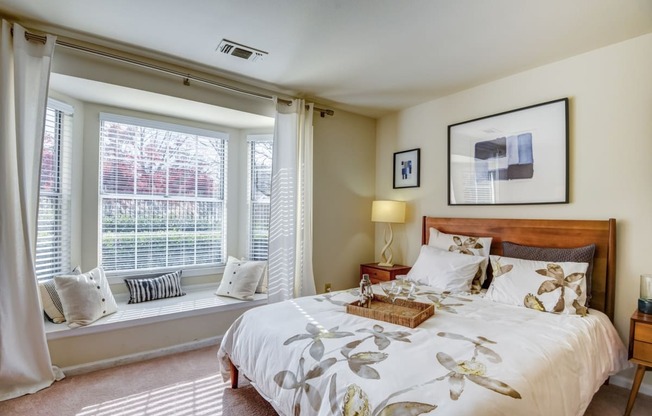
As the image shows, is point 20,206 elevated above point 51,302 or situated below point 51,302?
above

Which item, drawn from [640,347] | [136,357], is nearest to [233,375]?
[136,357]

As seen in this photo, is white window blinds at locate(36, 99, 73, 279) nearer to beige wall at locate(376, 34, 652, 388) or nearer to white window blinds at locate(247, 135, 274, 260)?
white window blinds at locate(247, 135, 274, 260)

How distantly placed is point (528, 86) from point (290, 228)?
2.51m

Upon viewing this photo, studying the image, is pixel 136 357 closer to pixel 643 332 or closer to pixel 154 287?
pixel 154 287

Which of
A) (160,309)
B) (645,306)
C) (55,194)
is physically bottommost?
(160,309)

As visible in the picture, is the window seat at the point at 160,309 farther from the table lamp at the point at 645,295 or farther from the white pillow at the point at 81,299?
the table lamp at the point at 645,295

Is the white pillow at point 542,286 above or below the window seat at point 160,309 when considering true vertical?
above

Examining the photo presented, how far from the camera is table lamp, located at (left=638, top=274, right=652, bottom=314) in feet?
6.60

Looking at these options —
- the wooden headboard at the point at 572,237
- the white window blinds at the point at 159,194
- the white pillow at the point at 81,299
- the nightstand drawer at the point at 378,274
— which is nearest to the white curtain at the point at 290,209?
the nightstand drawer at the point at 378,274

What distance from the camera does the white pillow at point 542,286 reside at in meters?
2.09

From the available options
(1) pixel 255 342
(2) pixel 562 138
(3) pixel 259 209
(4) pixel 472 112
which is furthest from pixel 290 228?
(2) pixel 562 138

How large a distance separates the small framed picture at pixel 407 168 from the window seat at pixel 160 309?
2.04 m

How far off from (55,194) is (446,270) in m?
3.50

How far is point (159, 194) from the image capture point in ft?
11.7
